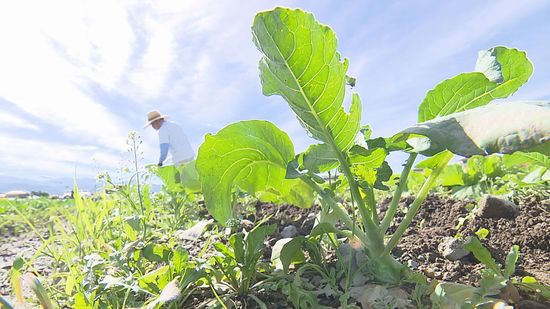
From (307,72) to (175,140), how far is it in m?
6.83

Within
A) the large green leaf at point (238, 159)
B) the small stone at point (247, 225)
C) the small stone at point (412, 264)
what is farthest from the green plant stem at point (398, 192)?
the small stone at point (247, 225)

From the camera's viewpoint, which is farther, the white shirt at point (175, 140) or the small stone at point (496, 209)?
the white shirt at point (175, 140)

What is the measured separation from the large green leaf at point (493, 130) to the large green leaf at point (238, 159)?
54 centimetres

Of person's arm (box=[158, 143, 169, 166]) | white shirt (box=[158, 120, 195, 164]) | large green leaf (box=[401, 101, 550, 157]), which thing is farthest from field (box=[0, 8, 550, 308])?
person's arm (box=[158, 143, 169, 166])

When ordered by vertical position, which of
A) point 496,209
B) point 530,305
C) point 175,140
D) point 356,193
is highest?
point 175,140

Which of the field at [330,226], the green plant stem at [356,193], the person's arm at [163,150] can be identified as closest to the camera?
the field at [330,226]

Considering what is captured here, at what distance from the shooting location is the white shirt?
7.68 metres

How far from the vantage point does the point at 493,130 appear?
97cm

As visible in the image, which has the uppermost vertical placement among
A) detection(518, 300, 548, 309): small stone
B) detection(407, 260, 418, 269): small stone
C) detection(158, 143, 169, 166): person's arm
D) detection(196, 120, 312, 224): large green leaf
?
detection(158, 143, 169, 166): person's arm

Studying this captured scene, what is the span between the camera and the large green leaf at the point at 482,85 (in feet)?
4.69

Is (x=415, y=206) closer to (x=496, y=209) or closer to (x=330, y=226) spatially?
(x=330, y=226)

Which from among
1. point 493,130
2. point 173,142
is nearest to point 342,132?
point 493,130

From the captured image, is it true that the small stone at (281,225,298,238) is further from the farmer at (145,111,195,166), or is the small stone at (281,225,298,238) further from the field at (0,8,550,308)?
the farmer at (145,111,195,166)

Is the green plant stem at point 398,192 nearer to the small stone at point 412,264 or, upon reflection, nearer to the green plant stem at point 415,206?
the green plant stem at point 415,206
